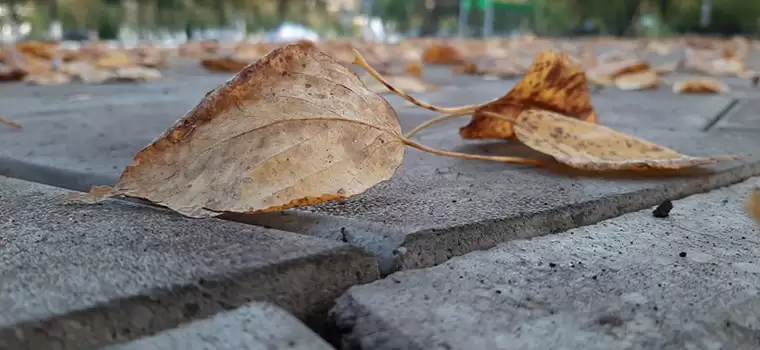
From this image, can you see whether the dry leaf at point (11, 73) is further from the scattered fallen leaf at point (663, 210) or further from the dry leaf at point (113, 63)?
the scattered fallen leaf at point (663, 210)

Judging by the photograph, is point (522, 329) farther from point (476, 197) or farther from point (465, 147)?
point (465, 147)

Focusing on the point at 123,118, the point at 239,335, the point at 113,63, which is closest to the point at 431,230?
the point at 239,335

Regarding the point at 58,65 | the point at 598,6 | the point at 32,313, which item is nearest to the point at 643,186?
the point at 32,313

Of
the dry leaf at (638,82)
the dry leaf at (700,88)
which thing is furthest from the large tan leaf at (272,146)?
the dry leaf at (638,82)

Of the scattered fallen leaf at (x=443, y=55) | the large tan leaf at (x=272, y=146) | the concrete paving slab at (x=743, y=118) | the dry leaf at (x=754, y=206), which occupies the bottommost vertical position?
the scattered fallen leaf at (x=443, y=55)

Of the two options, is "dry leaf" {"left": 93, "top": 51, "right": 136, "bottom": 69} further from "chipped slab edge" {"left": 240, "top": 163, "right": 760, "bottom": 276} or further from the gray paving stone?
the gray paving stone
